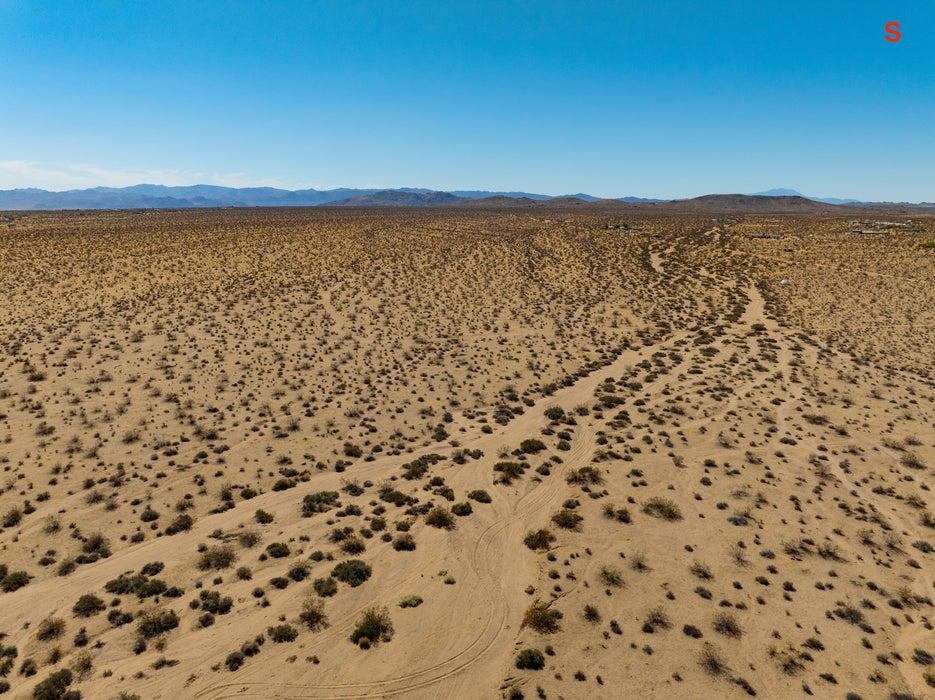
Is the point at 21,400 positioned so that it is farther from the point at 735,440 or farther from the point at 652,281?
the point at 652,281

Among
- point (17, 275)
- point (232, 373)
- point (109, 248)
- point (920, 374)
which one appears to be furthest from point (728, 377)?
point (109, 248)

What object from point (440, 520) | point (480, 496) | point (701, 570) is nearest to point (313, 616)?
point (440, 520)

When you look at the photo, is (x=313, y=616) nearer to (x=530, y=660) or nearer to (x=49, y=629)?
(x=530, y=660)

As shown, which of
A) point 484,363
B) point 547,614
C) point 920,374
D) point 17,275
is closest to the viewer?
point 547,614

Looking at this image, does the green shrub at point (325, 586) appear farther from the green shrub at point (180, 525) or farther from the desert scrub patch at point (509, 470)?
the desert scrub patch at point (509, 470)

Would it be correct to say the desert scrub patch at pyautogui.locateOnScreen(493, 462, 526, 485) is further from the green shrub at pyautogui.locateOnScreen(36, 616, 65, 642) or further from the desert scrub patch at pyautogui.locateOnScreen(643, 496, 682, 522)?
the green shrub at pyautogui.locateOnScreen(36, 616, 65, 642)

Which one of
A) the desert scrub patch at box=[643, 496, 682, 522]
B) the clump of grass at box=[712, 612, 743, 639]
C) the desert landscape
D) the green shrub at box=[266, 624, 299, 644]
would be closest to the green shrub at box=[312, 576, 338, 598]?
the desert landscape

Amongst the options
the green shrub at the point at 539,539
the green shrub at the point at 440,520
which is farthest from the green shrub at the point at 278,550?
the green shrub at the point at 539,539
